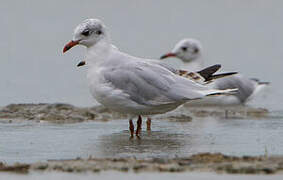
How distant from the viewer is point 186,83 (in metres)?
6.70

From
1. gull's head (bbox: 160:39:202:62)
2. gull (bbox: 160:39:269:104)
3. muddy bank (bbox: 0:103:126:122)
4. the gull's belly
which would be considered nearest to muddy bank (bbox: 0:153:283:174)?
the gull's belly

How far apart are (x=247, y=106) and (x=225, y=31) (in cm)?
545

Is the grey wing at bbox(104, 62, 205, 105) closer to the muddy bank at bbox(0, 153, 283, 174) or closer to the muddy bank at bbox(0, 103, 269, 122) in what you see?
the muddy bank at bbox(0, 103, 269, 122)

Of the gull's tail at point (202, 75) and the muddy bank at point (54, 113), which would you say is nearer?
the gull's tail at point (202, 75)

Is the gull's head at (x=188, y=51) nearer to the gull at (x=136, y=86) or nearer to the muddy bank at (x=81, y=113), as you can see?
the muddy bank at (x=81, y=113)

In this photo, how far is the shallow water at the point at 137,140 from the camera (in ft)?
18.5

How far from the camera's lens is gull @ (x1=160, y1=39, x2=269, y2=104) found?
10.6m

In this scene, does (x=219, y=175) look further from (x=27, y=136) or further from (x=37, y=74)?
(x=37, y=74)

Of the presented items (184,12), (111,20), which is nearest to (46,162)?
(111,20)

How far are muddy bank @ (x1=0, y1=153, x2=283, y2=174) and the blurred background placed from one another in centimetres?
464

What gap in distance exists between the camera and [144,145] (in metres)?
6.05

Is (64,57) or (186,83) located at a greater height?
(64,57)

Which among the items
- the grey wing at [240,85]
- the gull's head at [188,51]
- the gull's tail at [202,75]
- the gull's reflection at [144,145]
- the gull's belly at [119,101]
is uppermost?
the gull's head at [188,51]

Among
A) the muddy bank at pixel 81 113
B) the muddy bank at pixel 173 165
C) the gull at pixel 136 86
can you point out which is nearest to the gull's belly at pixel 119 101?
the gull at pixel 136 86
